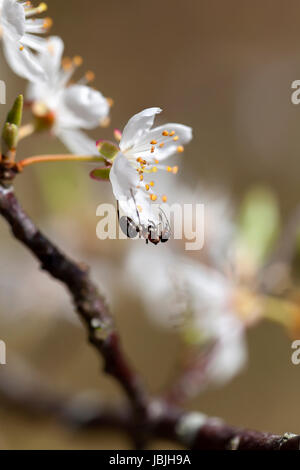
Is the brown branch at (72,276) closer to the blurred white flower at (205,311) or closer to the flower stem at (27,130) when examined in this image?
the flower stem at (27,130)

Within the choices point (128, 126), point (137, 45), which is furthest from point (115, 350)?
point (137, 45)

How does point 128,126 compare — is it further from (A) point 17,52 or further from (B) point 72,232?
(B) point 72,232

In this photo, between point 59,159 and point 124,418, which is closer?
point 59,159

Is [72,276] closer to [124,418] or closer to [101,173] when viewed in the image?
[101,173]

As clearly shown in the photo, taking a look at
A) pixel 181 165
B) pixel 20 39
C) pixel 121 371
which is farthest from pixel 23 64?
pixel 181 165

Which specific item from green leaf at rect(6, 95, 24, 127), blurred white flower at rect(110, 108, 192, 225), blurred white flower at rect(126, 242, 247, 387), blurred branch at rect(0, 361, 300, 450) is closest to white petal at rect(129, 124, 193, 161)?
blurred white flower at rect(110, 108, 192, 225)

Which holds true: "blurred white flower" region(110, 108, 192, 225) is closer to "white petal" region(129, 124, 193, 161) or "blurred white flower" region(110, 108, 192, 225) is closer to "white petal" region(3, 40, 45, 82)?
"white petal" region(129, 124, 193, 161)
